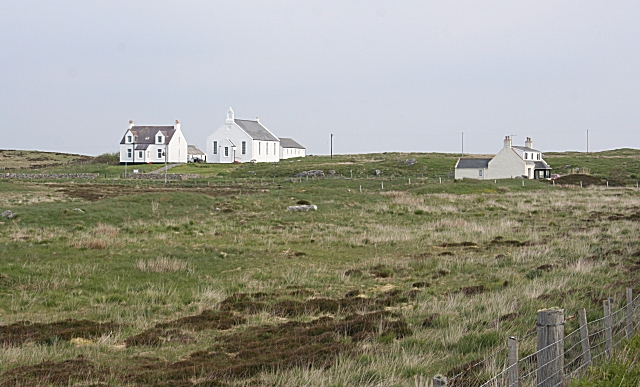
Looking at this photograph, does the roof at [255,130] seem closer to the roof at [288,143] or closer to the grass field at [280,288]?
the roof at [288,143]

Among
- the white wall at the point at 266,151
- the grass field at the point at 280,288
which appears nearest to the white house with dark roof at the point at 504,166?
the white wall at the point at 266,151

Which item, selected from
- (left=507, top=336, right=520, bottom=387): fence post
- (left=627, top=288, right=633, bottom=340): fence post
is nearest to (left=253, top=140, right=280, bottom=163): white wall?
(left=627, top=288, right=633, bottom=340): fence post

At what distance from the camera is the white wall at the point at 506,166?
256ft

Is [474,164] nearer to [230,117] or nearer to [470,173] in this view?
[470,173]

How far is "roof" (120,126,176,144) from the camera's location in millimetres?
104312

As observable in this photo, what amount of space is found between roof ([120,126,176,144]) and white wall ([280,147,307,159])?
98.0 ft

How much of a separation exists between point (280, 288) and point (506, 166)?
222 feet

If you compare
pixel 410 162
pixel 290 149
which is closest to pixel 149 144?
pixel 290 149

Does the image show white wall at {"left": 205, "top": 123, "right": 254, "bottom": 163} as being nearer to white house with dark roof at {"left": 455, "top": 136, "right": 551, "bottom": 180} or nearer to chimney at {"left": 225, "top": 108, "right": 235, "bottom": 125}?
chimney at {"left": 225, "top": 108, "right": 235, "bottom": 125}

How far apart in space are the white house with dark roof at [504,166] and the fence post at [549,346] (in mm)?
74263

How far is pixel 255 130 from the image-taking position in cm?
11331

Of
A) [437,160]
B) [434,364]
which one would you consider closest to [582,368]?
[434,364]

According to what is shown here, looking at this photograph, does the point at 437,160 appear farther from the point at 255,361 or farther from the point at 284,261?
the point at 255,361

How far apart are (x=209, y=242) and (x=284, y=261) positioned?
4925 millimetres
